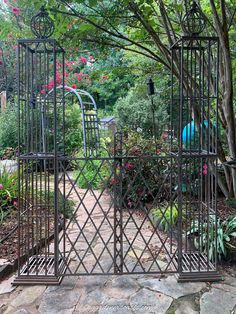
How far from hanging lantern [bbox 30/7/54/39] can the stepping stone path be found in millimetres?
1911

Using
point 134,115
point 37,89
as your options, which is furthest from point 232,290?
point 134,115

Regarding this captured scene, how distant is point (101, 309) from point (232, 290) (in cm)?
96

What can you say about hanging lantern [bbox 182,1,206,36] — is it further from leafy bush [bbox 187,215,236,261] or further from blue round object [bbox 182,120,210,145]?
leafy bush [bbox 187,215,236,261]

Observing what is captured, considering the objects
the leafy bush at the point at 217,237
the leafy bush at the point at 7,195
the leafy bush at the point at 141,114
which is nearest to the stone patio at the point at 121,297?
the leafy bush at the point at 217,237

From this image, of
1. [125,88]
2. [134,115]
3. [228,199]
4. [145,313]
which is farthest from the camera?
[125,88]

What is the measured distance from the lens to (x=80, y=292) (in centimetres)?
234

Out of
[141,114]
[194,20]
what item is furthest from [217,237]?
[141,114]

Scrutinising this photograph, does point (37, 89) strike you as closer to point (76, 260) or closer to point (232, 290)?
point (76, 260)

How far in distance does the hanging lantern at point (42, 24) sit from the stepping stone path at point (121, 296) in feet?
6.27

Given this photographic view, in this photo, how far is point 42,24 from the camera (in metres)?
2.50

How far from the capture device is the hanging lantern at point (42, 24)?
247 centimetres

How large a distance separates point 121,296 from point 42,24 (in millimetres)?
2106

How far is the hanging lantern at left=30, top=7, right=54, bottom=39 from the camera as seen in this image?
2469mm

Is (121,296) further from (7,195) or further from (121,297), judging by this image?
(7,195)
